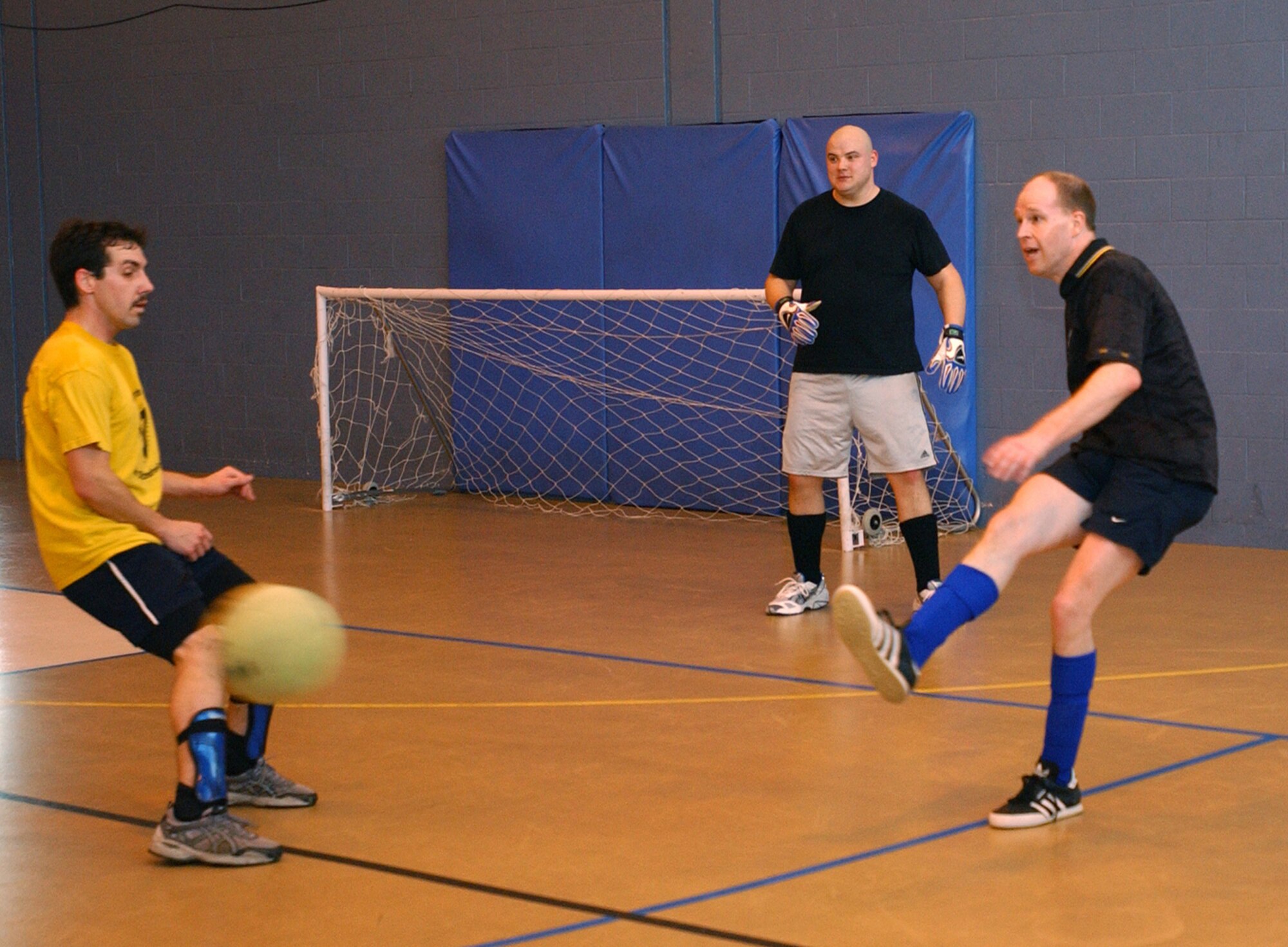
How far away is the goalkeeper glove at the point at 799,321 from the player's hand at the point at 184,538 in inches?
131

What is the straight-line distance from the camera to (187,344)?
14.1 m

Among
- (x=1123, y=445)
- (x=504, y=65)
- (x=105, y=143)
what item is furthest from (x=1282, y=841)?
(x=105, y=143)

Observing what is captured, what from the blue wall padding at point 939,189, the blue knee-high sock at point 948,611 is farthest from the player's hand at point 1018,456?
the blue wall padding at point 939,189

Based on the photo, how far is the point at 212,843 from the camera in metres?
4.12

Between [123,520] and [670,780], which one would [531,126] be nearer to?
[670,780]

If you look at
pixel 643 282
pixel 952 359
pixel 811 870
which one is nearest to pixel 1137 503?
pixel 811 870

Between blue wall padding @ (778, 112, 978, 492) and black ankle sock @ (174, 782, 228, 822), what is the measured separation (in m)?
6.73

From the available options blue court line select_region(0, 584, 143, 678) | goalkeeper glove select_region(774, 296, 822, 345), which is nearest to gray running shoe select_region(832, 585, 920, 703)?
goalkeeper glove select_region(774, 296, 822, 345)

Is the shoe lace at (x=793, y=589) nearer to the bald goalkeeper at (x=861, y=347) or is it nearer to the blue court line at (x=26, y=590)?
the bald goalkeeper at (x=861, y=347)

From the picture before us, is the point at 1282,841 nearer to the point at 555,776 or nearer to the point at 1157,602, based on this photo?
the point at 555,776

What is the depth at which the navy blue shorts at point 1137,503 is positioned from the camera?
14.0 ft

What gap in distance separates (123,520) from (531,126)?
8.09 metres

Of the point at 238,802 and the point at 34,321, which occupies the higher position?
the point at 34,321

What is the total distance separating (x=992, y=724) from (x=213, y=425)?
32.0 feet
